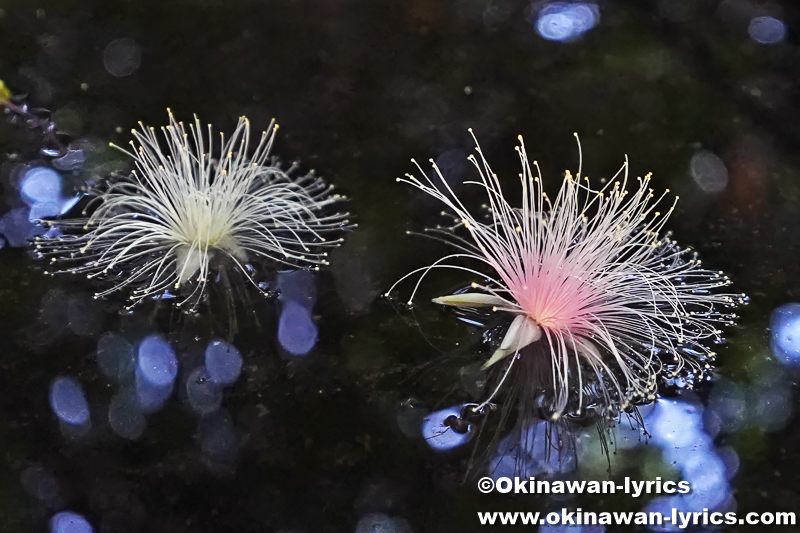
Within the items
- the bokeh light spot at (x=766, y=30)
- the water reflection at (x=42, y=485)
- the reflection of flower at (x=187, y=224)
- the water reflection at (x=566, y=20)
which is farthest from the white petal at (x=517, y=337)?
the bokeh light spot at (x=766, y=30)

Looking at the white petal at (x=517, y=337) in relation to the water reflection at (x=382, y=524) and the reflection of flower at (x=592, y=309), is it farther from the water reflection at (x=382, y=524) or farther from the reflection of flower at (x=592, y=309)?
the water reflection at (x=382, y=524)

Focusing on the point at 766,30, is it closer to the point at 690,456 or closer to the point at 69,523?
the point at 690,456

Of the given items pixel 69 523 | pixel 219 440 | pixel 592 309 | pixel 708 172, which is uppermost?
pixel 708 172

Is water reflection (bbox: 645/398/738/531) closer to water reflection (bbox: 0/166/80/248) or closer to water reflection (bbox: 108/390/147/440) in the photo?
water reflection (bbox: 108/390/147/440)

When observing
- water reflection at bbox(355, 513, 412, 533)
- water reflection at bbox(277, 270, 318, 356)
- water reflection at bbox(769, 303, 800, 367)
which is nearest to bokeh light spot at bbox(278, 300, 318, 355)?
water reflection at bbox(277, 270, 318, 356)

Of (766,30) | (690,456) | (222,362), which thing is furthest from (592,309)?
(766,30)

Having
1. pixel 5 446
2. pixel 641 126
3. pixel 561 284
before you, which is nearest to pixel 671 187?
pixel 641 126

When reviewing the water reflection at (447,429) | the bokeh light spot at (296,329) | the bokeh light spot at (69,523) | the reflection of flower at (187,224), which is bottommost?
the bokeh light spot at (69,523)
